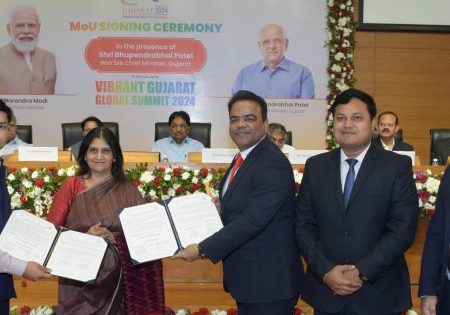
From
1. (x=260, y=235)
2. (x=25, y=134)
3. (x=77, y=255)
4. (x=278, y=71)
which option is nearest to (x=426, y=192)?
(x=260, y=235)

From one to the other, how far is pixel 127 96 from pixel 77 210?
5.56m

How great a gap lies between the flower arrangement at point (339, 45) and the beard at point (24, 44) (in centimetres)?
408

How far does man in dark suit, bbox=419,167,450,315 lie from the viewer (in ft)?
6.98

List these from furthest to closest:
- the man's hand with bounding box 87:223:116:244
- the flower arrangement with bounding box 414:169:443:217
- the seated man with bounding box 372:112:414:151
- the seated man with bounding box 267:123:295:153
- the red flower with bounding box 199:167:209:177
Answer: the seated man with bounding box 372:112:414:151 → the seated man with bounding box 267:123:295:153 → the red flower with bounding box 199:167:209:177 → the flower arrangement with bounding box 414:169:443:217 → the man's hand with bounding box 87:223:116:244

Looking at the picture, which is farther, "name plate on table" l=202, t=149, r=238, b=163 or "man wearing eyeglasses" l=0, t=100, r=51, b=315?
"name plate on table" l=202, t=149, r=238, b=163

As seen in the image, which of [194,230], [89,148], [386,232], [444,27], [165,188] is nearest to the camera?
[386,232]

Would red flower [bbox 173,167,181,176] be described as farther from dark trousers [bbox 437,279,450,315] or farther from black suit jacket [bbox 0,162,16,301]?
dark trousers [bbox 437,279,450,315]

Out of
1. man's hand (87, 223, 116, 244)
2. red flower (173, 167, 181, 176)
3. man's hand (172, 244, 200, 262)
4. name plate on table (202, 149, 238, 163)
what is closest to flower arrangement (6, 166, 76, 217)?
red flower (173, 167, 181, 176)

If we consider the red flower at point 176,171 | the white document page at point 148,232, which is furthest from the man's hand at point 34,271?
the red flower at point 176,171

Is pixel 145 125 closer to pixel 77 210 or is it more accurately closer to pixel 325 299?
pixel 77 210

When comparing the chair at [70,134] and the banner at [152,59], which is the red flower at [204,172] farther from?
the banner at [152,59]

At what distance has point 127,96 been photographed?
313 inches

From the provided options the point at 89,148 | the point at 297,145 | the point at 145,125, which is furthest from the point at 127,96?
the point at 89,148

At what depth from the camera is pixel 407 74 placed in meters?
8.05
